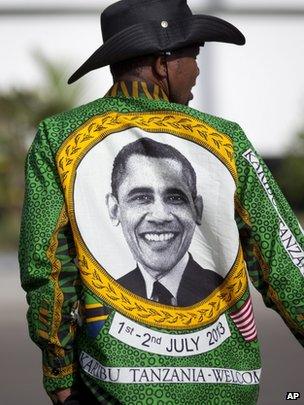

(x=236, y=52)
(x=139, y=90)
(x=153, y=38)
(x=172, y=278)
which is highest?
(x=153, y=38)

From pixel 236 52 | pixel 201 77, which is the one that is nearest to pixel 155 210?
pixel 201 77

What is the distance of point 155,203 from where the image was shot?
310cm

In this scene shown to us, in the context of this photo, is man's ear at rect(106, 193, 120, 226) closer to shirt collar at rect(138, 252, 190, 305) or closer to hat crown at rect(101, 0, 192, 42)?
shirt collar at rect(138, 252, 190, 305)

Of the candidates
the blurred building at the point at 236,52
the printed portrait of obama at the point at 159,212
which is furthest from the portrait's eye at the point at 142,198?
the blurred building at the point at 236,52

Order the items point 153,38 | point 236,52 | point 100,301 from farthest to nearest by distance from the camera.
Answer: point 236,52 → point 153,38 → point 100,301

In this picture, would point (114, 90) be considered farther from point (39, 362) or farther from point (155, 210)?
point (39, 362)

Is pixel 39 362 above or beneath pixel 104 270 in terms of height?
beneath

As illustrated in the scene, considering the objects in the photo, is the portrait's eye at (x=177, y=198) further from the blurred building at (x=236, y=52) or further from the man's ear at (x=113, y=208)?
the blurred building at (x=236, y=52)

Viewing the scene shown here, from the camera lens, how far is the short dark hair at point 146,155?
310 cm

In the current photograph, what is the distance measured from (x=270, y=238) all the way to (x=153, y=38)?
1.84ft

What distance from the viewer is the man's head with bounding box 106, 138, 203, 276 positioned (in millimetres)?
3088

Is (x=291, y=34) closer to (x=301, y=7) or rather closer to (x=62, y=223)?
(x=301, y=7)

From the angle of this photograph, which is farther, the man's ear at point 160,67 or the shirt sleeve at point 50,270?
the man's ear at point 160,67

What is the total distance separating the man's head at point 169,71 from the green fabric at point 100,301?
81mm
